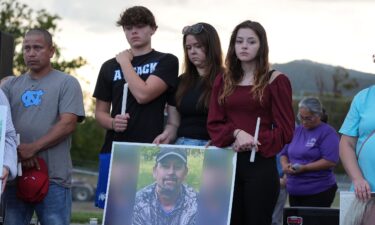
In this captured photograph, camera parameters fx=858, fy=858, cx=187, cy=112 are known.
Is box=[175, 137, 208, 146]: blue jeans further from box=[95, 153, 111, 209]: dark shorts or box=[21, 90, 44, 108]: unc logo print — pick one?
box=[21, 90, 44, 108]: unc logo print

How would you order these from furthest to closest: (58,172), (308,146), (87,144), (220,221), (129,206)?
1. (87,144)
2. (308,146)
3. (58,172)
4. (129,206)
5. (220,221)

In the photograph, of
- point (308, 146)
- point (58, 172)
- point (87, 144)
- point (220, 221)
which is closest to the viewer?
point (220, 221)

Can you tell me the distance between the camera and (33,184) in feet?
19.5

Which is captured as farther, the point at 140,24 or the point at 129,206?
the point at 140,24

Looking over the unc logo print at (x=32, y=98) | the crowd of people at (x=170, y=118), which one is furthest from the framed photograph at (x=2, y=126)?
the unc logo print at (x=32, y=98)

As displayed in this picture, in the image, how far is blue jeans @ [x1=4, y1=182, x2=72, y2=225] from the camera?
20.1ft

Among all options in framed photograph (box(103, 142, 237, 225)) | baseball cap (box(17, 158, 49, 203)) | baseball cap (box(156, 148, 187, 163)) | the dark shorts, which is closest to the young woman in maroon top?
framed photograph (box(103, 142, 237, 225))

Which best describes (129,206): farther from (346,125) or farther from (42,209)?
(346,125)

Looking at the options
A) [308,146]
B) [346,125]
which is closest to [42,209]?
[346,125]

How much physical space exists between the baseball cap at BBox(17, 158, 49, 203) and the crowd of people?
18 mm

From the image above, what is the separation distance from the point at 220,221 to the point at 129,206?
697 mm

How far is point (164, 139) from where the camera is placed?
594 centimetres

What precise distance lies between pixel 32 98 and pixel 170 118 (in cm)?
100

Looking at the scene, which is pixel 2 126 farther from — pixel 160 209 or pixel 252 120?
pixel 252 120
